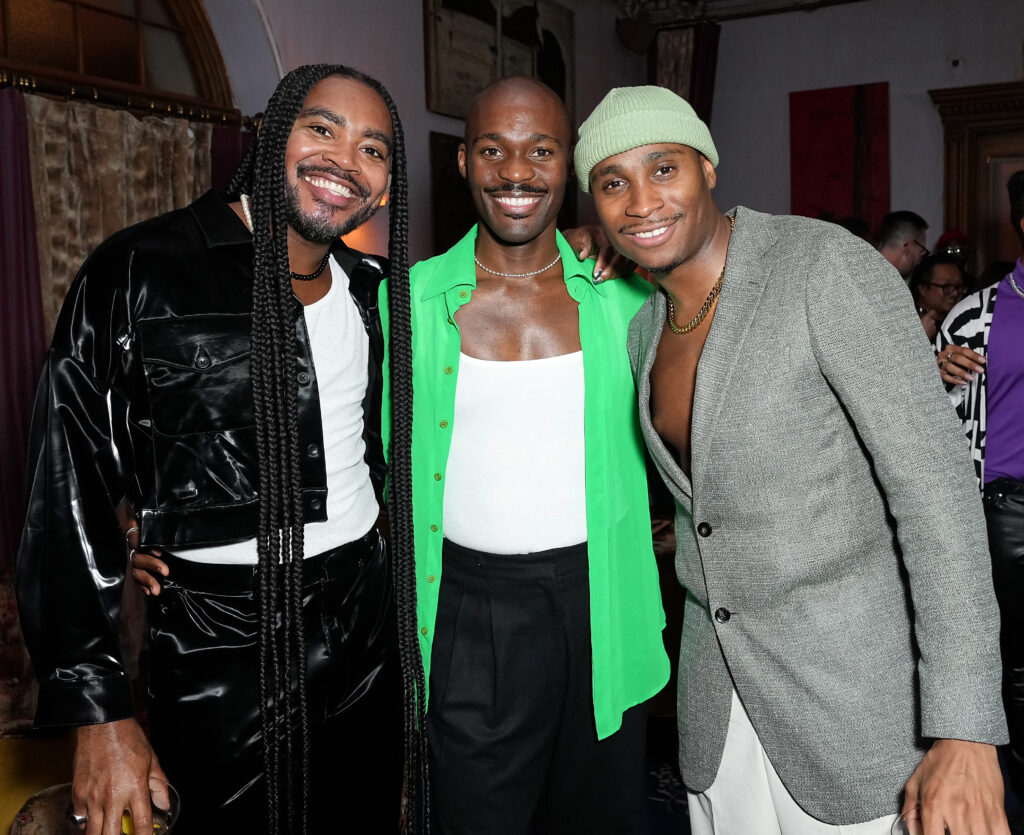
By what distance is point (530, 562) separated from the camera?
217cm

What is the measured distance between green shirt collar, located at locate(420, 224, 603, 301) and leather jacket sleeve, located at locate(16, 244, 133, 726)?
0.86 m

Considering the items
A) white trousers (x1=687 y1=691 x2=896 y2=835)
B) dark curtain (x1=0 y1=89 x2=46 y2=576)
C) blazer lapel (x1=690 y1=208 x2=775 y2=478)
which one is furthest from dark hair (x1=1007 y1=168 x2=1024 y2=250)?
dark curtain (x1=0 y1=89 x2=46 y2=576)

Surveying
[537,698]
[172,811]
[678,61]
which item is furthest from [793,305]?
[678,61]

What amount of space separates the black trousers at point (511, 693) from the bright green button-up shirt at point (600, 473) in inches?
2.2

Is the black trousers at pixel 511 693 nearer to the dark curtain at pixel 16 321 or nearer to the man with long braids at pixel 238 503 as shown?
the man with long braids at pixel 238 503

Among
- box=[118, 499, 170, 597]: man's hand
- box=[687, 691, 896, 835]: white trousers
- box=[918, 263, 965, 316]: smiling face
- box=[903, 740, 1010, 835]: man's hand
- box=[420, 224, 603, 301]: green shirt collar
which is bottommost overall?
box=[687, 691, 896, 835]: white trousers

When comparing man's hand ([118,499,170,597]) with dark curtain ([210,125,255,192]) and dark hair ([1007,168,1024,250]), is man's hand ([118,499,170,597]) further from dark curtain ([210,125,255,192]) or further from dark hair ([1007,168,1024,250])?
dark curtain ([210,125,255,192])

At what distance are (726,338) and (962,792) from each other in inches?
30.3

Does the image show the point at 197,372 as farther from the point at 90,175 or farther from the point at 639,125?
the point at 90,175

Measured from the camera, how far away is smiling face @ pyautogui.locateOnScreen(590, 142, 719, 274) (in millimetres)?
1729

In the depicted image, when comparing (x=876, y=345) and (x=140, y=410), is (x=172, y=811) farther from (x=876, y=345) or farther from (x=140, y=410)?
(x=876, y=345)

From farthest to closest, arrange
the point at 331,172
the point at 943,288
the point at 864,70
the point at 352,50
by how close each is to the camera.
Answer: the point at 864,70, the point at 352,50, the point at 943,288, the point at 331,172

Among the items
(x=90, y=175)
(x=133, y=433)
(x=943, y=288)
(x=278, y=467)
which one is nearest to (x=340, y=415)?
(x=278, y=467)

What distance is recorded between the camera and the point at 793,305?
150 centimetres
